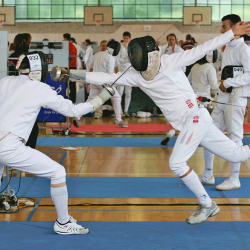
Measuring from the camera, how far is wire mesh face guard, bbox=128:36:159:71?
2842 mm

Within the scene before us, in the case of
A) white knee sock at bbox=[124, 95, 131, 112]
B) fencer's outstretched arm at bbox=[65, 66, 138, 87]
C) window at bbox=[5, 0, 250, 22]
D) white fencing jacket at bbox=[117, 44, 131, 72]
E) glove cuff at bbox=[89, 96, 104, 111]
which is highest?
window at bbox=[5, 0, 250, 22]

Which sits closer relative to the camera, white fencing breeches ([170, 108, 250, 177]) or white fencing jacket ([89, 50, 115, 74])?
white fencing breeches ([170, 108, 250, 177])

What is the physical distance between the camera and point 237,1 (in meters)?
20.9

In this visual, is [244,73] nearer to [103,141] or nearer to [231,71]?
[231,71]

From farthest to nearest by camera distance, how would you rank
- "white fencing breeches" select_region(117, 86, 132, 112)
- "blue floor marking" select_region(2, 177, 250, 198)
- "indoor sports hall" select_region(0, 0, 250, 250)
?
"white fencing breeches" select_region(117, 86, 132, 112) < "blue floor marking" select_region(2, 177, 250, 198) < "indoor sports hall" select_region(0, 0, 250, 250)

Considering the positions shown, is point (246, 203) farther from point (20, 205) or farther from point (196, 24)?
point (196, 24)

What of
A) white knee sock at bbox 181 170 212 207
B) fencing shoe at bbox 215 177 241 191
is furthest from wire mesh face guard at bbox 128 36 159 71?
fencing shoe at bbox 215 177 241 191

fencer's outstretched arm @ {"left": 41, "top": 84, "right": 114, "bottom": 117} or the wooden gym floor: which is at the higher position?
fencer's outstretched arm @ {"left": 41, "top": 84, "right": 114, "bottom": 117}

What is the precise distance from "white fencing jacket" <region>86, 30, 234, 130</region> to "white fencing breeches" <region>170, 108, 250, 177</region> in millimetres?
86

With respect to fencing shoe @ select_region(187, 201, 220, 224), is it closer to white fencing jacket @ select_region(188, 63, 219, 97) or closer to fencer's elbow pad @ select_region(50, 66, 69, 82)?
fencer's elbow pad @ select_region(50, 66, 69, 82)

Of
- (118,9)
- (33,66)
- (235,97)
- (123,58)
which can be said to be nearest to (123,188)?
(235,97)

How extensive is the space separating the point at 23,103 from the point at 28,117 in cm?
10

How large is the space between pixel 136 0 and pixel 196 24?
3.90 meters

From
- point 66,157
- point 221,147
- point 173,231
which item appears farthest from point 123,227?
point 66,157
